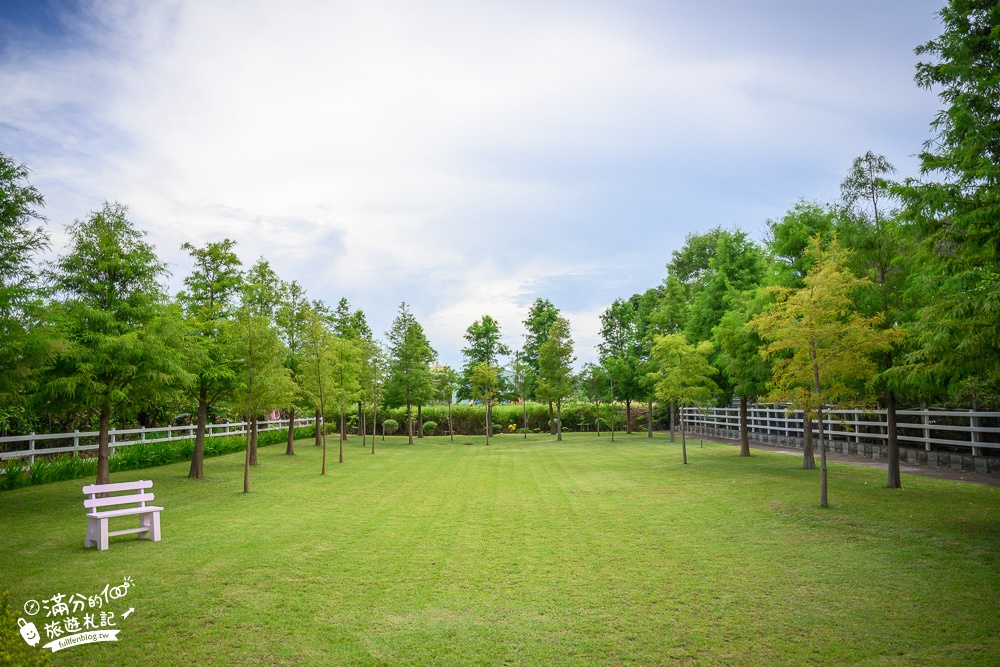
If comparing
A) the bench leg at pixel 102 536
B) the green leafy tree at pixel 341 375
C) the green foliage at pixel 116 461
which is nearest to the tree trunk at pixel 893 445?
the bench leg at pixel 102 536

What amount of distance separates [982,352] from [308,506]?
12.8 metres

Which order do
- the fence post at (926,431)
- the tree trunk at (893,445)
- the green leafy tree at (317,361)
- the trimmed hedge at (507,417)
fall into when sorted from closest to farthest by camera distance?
1. the tree trunk at (893,445)
2. the fence post at (926,431)
3. the green leafy tree at (317,361)
4. the trimmed hedge at (507,417)

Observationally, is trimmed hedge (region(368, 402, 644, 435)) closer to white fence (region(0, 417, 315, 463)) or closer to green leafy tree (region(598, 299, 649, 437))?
green leafy tree (region(598, 299, 649, 437))

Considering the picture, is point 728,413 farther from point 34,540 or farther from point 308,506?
point 34,540

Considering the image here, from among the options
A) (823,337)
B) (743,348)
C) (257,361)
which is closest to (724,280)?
(743,348)

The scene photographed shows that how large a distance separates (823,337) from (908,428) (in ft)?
42.0

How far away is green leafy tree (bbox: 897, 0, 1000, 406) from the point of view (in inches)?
325

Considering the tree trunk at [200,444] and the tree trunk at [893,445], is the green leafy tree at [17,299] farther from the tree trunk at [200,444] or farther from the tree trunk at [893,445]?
the tree trunk at [893,445]

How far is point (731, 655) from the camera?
17.3ft

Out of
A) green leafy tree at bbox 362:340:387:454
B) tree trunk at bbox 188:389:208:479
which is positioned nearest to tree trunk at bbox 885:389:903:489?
tree trunk at bbox 188:389:208:479

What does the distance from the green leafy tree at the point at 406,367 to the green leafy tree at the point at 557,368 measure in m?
7.55

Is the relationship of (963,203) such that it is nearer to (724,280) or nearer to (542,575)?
(542,575)

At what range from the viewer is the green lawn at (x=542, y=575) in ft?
18.0

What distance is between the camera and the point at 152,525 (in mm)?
10039
